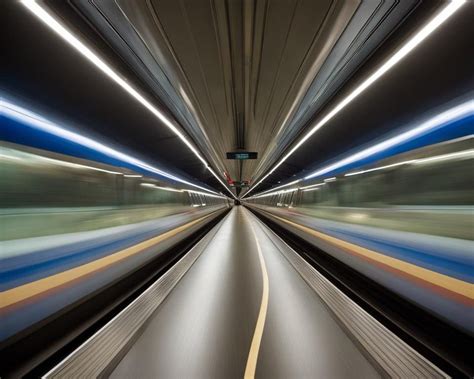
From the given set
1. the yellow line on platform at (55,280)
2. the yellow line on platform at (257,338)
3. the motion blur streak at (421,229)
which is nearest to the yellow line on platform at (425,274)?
the motion blur streak at (421,229)

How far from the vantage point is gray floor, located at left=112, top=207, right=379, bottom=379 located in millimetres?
1667

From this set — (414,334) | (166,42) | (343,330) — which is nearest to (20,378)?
(343,330)

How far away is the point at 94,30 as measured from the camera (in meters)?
2.54

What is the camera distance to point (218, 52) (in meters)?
3.70

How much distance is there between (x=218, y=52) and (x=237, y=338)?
438 cm

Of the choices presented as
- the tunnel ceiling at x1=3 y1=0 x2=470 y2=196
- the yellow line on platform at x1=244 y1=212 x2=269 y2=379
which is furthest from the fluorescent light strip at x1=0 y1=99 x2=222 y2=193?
the yellow line on platform at x1=244 y1=212 x2=269 y2=379

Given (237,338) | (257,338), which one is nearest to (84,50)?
(237,338)

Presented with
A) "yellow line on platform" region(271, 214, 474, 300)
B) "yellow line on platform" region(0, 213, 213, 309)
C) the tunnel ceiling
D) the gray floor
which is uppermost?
the tunnel ceiling

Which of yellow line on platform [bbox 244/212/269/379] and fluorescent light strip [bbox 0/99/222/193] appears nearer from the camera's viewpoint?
yellow line on platform [bbox 244/212/269/379]

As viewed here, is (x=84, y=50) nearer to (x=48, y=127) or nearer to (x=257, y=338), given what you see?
(x=48, y=127)

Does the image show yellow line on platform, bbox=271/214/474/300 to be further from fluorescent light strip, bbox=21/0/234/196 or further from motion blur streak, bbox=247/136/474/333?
fluorescent light strip, bbox=21/0/234/196

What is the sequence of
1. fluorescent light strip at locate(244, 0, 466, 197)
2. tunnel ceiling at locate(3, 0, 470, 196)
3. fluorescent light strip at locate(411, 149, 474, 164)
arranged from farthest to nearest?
tunnel ceiling at locate(3, 0, 470, 196) < fluorescent light strip at locate(411, 149, 474, 164) < fluorescent light strip at locate(244, 0, 466, 197)

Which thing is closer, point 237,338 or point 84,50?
point 237,338

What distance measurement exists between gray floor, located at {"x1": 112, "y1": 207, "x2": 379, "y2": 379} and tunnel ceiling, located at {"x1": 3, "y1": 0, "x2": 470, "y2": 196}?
3622 millimetres
